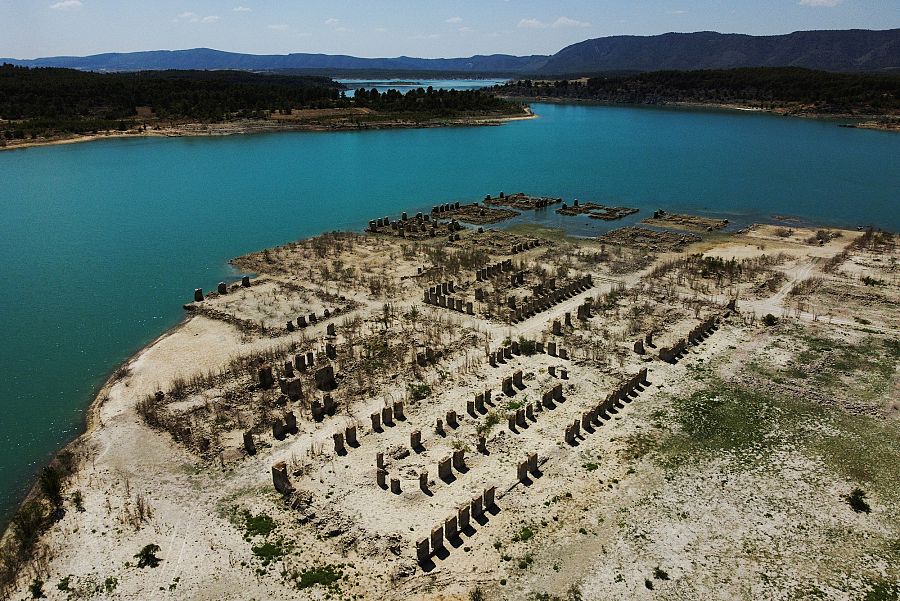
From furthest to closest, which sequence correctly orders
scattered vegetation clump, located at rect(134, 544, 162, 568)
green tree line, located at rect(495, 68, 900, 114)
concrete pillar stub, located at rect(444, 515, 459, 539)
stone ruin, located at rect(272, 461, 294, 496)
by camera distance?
1. green tree line, located at rect(495, 68, 900, 114)
2. stone ruin, located at rect(272, 461, 294, 496)
3. concrete pillar stub, located at rect(444, 515, 459, 539)
4. scattered vegetation clump, located at rect(134, 544, 162, 568)

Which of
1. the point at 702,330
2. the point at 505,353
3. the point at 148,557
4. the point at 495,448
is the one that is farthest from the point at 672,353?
the point at 148,557

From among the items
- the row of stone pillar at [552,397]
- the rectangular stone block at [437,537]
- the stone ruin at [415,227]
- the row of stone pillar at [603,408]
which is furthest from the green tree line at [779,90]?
the rectangular stone block at [437,537]

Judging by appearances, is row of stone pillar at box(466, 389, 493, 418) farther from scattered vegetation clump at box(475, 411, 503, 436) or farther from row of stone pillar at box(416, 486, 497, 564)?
row of stone pillar at box(416, 486, 497, 564)

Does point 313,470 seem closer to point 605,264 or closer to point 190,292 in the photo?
point 190,292

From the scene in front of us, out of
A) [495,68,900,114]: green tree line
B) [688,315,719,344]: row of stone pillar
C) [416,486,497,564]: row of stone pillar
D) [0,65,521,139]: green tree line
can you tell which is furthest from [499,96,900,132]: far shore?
[416,486,497,564]: row of stone pillar

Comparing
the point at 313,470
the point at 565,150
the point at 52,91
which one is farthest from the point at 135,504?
the point at 52,91

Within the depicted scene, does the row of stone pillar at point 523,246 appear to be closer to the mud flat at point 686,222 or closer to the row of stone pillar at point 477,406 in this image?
the mud flat at point 686,222

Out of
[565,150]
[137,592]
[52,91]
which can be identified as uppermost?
[52,91]
